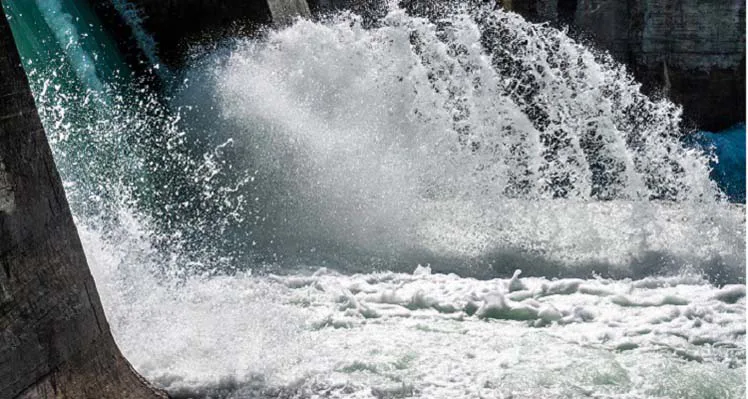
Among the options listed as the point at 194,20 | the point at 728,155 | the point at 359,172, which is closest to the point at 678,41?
the point at 728,155

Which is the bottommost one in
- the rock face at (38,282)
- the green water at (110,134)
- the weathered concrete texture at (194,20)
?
the rock face at (38,282)

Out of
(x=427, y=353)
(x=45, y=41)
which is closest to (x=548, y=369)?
(x=427, y=353)

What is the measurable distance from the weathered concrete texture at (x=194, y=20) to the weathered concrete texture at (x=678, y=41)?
5005mm

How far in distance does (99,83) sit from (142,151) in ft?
1.84

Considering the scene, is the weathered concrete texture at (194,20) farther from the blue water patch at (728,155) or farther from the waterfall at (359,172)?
the blue water patch at (728,155)

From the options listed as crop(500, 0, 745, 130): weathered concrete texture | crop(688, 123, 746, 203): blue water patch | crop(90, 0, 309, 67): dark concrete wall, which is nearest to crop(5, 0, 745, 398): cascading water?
crop(90, 0, 309, 67): dark concrete wall

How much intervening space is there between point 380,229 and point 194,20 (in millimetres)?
2255

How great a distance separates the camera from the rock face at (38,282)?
2.59m

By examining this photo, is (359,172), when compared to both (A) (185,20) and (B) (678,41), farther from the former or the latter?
(B) (678,41)

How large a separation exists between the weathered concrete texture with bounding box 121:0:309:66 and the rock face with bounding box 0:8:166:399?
398cm

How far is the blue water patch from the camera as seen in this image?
9.70 meters

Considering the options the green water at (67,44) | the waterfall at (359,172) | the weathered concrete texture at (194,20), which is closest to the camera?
the waterfall at (359,172)

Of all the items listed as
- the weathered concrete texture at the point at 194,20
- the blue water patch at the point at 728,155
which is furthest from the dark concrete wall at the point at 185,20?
the blue water patch at the point at 728,155

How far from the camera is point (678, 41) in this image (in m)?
11.1
